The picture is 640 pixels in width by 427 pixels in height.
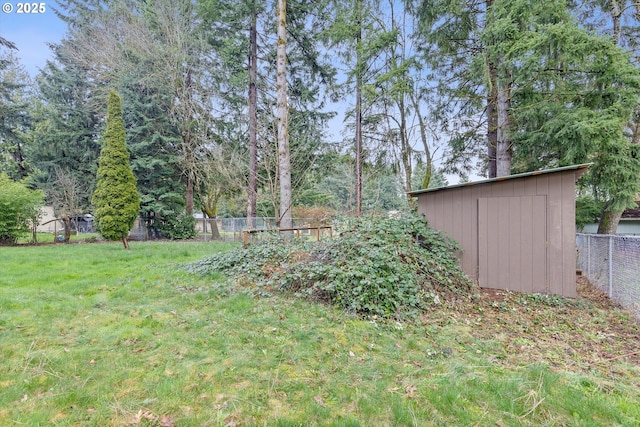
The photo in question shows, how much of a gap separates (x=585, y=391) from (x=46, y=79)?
857 inches

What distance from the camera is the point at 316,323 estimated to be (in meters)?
3.33

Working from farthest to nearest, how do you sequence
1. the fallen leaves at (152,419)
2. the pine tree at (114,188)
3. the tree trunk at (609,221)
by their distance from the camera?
1. the pine tree at (114,188)
2. the tree trunk at (609,221)
3. the fallen leaves at (152,419)

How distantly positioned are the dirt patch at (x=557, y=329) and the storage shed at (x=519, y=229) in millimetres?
308

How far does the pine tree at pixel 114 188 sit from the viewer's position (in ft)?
31.4

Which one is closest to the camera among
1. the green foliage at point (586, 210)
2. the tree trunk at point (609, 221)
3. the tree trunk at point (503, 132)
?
the tree trunk at point (503, 132)

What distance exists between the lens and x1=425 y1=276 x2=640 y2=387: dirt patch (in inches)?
104

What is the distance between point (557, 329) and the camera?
342cm

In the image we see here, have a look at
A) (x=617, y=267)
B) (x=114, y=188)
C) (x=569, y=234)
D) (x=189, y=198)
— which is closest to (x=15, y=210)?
(x=114, y=188)

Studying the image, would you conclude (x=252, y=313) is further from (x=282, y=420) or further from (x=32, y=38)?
(x=32, y=38)

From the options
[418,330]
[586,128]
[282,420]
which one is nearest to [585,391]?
[418,330]

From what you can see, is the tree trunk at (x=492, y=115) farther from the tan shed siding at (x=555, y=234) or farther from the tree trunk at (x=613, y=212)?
the tan shed siding at (x=555, y=234)

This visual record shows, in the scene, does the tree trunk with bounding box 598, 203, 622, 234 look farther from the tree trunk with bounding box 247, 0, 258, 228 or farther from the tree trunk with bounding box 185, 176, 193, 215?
the tree trunk with bounding box 185, 176, 193, 215

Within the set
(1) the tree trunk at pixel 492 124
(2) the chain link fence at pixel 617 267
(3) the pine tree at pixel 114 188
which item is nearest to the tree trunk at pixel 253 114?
(3) the pine tree at pixel 114 188

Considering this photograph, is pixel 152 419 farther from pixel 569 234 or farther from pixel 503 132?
pixel 503 132
